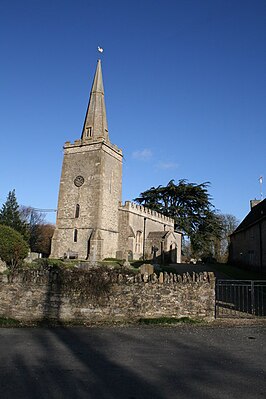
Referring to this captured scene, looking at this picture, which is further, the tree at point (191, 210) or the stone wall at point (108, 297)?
the tree at point (191, 210)

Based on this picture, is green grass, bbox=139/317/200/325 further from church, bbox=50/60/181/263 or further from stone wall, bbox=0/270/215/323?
church, bbox=50/60/181/263

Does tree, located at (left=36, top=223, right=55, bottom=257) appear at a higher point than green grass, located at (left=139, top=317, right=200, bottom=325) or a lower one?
higher

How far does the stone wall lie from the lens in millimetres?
10797

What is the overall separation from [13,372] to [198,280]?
22.8 ft

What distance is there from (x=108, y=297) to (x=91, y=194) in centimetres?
2518

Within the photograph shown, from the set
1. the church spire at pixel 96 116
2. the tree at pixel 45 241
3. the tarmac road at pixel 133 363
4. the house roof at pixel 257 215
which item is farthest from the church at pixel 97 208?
the tree at pixel 45 241

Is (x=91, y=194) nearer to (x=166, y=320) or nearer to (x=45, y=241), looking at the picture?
(x=166, y=320)

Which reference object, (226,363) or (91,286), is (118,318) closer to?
(91,286)

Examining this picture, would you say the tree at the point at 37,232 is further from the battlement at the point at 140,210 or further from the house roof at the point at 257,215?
the house roof at the point at 257,215

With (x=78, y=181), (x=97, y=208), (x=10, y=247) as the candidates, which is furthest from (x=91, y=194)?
(x=10, y=247)

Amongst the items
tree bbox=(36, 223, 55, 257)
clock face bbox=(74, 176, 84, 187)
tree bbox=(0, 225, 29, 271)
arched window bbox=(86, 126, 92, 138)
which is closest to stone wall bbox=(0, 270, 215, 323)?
tree bbox=(0, 225, 29, 271)

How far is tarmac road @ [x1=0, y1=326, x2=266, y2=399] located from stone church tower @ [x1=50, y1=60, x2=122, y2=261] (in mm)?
23369

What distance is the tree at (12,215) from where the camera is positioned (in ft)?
148

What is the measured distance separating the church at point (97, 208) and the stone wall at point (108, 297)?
21.0m
